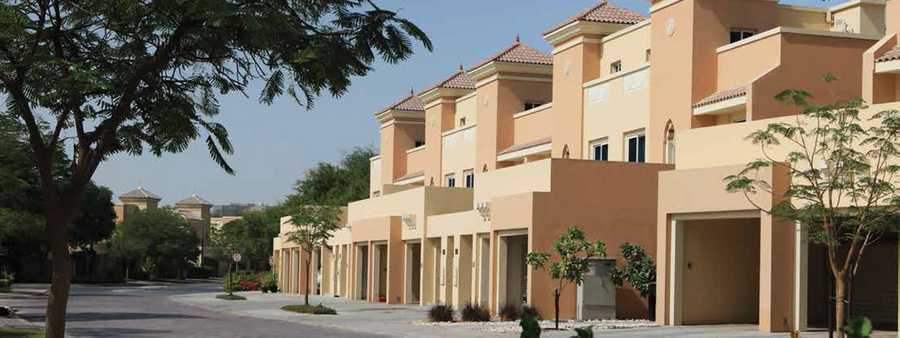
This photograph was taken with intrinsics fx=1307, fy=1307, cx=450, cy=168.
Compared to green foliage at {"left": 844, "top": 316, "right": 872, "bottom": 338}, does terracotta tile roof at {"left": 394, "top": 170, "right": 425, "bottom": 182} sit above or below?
above

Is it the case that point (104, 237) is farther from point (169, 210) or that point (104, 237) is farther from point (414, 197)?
point (414, 197)

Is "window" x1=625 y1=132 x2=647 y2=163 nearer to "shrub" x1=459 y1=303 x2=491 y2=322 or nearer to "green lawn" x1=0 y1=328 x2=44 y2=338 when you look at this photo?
"shrub" x1=459 y1=303 x2=491 y2=322

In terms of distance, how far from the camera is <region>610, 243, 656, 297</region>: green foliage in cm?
3566

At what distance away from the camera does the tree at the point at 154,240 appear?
115062 millimetres

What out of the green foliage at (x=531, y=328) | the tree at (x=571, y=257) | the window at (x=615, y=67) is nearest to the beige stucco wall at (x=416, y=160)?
the window at (x=615, y=67)

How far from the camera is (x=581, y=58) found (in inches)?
1804

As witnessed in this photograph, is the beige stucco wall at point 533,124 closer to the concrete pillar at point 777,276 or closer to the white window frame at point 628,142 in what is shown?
the white window frame at point 628,142

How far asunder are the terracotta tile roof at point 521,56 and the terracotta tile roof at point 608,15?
548 centimetres

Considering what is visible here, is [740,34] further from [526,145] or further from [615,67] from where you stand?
[526,145]

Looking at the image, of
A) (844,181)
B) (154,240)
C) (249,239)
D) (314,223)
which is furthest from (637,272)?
(249,239)

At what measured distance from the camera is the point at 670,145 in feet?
129

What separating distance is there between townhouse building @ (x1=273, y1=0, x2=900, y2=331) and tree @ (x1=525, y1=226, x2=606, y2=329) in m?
1.58

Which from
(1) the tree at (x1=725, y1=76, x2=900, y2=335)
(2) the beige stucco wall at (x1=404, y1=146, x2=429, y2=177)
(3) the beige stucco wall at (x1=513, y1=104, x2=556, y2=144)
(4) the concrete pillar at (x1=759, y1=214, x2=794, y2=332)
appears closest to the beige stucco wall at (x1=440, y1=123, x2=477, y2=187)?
(2) the beige stucco wall at (x1=404, y1=146, x2=429, y2=177)

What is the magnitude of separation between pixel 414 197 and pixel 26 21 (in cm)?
3779
